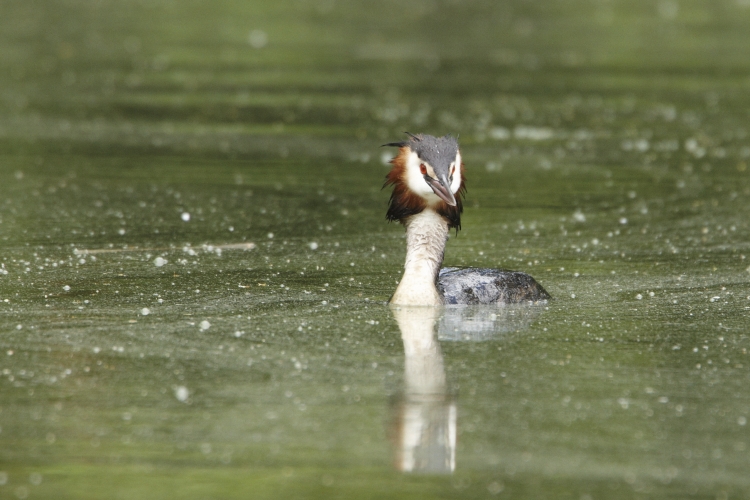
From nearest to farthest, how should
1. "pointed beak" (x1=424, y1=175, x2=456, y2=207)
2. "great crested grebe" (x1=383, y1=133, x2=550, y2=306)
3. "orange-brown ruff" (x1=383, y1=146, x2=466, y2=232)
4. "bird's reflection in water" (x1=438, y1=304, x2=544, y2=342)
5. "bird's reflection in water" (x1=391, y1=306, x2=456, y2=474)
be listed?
"bird's reflection in water" (x1=391, y1=306, x2=456, y2=474) → "bird's reflection in water" (x1=438, y1=304, x2=544, y2=342) → "pointed beak" (x1=424, y1=175, x2=456, y2=207) → "great crested grebe" (x1=383, y1=133, x2=550, y2=306) → "orange-brown ruff" (x1=383, y1=146, x2=466, y2=232)

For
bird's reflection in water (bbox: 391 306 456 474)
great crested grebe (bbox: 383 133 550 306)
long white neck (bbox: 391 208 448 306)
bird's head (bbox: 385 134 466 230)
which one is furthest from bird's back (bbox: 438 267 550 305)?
bird's reflection in water (bbox: 391 306 456 474)

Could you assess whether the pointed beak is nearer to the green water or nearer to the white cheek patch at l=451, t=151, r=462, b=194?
the white cheek patch at l=451, t=151, r=462, b=194

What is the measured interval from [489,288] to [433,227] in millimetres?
497

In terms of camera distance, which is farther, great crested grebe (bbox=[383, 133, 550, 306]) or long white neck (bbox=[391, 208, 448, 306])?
long white neck (bbox=[391, 208, 448, 306])

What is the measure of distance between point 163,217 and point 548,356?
14.8ft

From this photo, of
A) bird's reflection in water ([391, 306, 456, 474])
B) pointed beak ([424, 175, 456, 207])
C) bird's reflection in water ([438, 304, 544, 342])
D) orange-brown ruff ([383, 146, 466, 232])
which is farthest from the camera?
orange-brown ruff ([383, 146, 466, 232])

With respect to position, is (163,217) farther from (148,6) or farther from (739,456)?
(148,6)

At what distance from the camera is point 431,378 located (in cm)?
595

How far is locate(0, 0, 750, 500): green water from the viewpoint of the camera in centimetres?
495

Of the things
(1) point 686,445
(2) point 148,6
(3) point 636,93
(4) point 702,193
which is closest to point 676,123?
(3) point 636,93

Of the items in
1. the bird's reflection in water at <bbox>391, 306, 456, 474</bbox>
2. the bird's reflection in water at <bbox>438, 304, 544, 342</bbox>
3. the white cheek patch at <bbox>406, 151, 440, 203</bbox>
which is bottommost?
the bird's reflection in water at <bbox>391, 306, 456, 474</bbox>

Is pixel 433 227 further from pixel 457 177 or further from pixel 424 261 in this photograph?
pixel 457 177

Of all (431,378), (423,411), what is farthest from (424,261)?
(423,411)

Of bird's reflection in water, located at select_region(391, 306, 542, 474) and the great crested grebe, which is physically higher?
the great crested grebe
